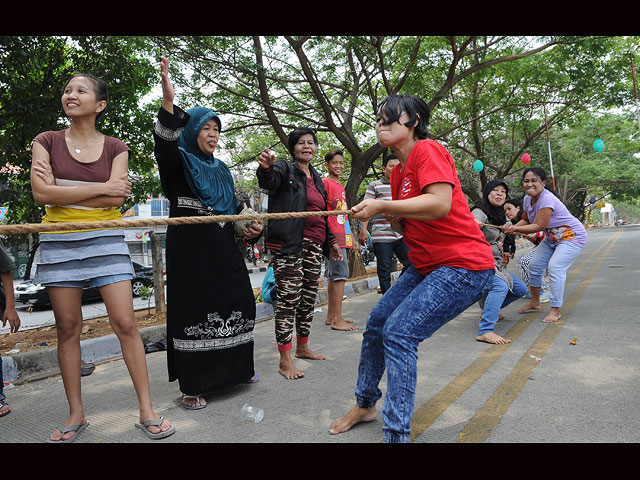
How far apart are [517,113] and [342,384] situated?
14.9m

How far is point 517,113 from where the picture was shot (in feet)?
51.5

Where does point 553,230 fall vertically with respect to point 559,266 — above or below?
above

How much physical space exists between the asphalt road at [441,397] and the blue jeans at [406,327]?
0.30m

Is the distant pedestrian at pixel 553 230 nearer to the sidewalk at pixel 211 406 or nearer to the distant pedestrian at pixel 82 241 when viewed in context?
the sidewalk at pixel 211 406

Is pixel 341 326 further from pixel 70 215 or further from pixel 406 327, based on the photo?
pixel 70 215

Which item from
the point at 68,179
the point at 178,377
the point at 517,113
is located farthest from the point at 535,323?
the point at 517,113

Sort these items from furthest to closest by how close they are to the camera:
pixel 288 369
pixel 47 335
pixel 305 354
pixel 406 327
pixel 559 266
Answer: pixel 47 335 → pixel 559 266 → pixel 305 354 → pixel 288 369 → pixel 406 327

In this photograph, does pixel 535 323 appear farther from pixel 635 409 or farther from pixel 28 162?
pixel 28 162

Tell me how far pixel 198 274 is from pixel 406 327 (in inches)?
58.0

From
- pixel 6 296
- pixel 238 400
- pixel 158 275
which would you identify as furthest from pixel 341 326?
pixel 6 296

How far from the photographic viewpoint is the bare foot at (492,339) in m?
4.25

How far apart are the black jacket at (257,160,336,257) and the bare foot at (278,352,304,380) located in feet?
2.71

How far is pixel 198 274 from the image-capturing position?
3041 mm

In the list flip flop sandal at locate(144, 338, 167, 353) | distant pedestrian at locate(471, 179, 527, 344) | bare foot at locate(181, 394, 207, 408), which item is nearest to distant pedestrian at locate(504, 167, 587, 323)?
distant pedestrian at locate(471, 179, 527, 344)
